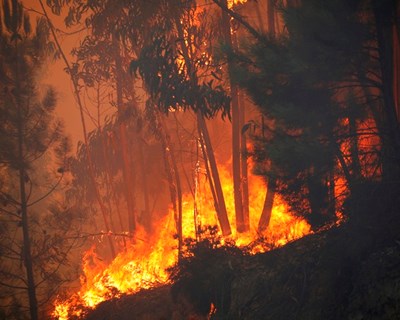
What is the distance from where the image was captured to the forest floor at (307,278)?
432 centimetres

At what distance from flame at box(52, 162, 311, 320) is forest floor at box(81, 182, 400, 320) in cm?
113

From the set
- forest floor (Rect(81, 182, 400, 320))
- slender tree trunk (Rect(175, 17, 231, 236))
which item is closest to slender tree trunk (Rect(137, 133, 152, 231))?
slender tree trunk (Rect(175, 17, 231, 236))

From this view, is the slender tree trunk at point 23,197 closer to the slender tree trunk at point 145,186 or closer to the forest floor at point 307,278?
the forest floor at point 307,278

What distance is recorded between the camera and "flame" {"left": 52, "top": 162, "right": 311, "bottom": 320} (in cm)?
941

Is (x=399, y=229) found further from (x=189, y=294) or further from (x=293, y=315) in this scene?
(x=189, y=294)

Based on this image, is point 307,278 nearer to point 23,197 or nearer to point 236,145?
point 236,145

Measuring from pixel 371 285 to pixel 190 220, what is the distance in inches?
445

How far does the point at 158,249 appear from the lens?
13484 millimetres

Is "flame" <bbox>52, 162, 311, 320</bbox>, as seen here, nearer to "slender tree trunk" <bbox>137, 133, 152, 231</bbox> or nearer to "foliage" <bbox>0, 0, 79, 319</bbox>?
"slender tree trunk" <bbox>137, 133, 152, 231</bbox>

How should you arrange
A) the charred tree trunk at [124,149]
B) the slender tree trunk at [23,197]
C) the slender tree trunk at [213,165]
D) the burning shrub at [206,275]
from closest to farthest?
→ the burning shrub at [206,275], the slender tree trunk at [23,197], the slender tree trunk at [213,165], the charred tree trunk at [124,149]

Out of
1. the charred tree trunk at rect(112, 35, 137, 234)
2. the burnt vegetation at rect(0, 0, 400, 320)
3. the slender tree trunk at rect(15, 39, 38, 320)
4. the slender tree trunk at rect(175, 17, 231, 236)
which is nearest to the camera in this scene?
the burnt vegetation at rect(0, 0, 400, 320)

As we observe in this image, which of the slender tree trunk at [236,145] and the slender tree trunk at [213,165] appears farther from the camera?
the slender tree trunk at [213,165]

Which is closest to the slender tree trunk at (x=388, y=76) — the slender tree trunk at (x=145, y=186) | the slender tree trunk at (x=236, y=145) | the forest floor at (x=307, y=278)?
the forest floor at (x=307, y=278)

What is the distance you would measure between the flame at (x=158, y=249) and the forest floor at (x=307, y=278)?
1.13 m
